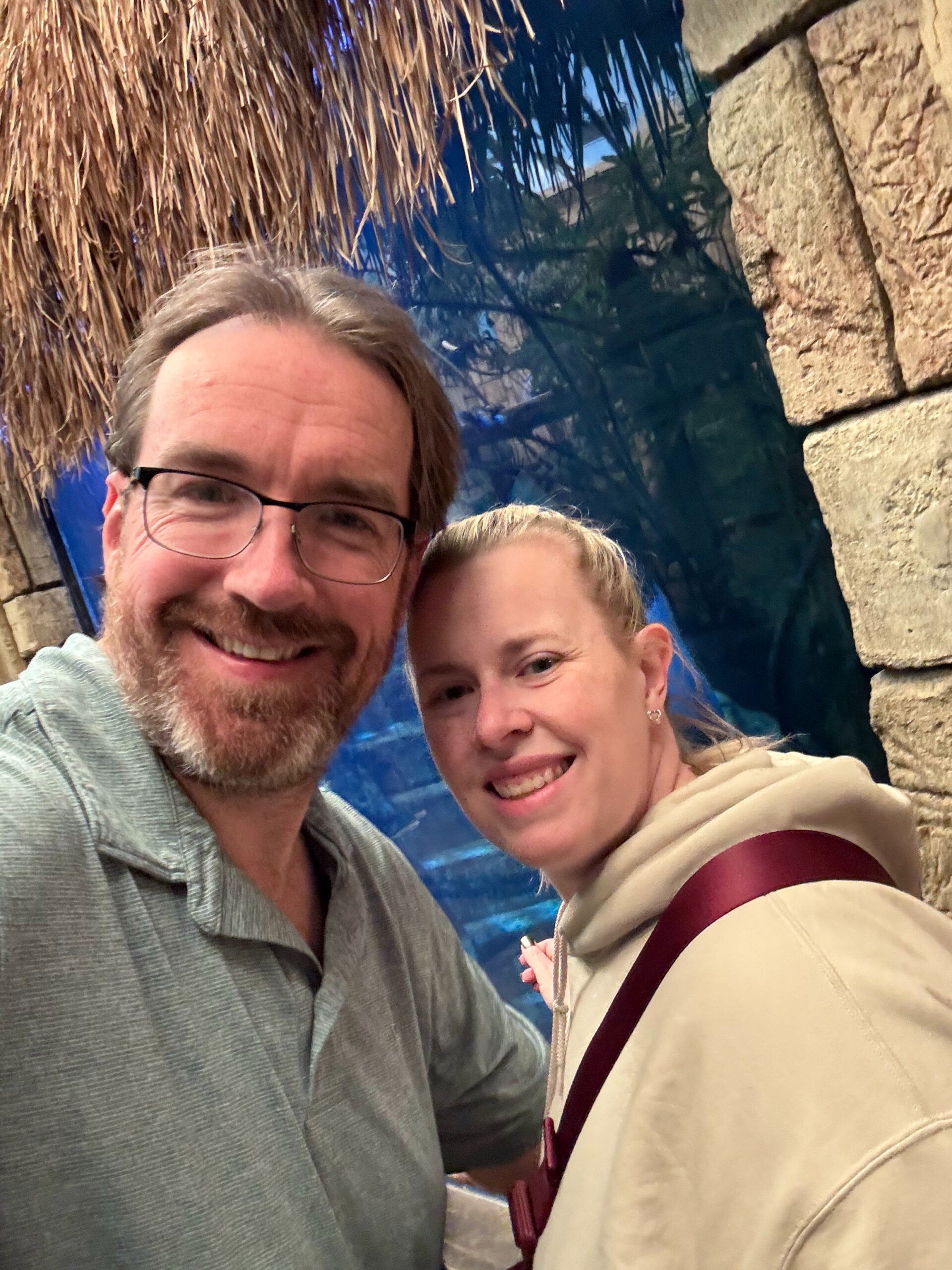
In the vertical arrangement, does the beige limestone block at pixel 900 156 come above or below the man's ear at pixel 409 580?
above

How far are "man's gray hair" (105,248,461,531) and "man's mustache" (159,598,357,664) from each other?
22cm

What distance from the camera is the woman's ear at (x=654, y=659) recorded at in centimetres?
101

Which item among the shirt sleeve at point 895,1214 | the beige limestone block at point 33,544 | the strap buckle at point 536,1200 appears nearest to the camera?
the shirt sleeve at point 895,1214

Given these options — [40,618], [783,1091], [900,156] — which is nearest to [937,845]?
[783,1091]

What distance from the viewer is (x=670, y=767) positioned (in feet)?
3.17

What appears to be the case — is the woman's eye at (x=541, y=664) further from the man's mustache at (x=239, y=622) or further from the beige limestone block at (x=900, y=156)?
the beige limestone block at (x=900, y=156)

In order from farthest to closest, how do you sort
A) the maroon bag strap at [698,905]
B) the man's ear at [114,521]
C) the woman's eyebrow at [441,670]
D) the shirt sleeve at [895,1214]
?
1. the man's ear at [114,521]
2. the woman's eyebrow at [441,670]
3. the maroon bag strap at [698,905]
4. the shirt sleeve at [895,1214]

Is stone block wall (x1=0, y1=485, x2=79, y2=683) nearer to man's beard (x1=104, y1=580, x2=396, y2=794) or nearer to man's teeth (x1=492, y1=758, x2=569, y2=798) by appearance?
man's beard (x1=104, y1=580, x2=396, y2=794)

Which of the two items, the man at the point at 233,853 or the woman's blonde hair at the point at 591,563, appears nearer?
the man at the point at 233,853

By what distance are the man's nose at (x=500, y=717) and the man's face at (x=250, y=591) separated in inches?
9.4

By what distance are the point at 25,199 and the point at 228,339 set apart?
1.55m

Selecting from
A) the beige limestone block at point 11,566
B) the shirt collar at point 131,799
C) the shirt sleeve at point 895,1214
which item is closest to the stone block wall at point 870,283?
the shirt sleeve at point 895,1214

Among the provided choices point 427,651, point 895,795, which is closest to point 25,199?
point 427,651

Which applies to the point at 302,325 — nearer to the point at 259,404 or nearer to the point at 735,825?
the point at 259,404
